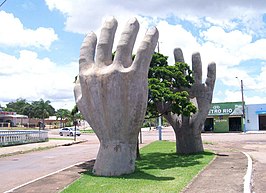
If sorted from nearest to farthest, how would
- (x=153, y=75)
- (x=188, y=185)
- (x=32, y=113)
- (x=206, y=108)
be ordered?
1. (x=188, y=185)
2. (x=153, y=75)
3. (x=206, y=108)
4. (x=32, y=113)

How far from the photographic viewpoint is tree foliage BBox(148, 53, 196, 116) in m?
16.6

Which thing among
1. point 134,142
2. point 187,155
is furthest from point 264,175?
point 187,155

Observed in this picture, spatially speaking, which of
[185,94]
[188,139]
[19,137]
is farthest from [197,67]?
[19,137]

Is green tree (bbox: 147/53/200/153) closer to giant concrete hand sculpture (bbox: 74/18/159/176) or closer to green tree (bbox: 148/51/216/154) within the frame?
green tree (bbox: 148/51/216/154)

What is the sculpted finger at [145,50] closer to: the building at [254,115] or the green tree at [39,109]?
the building at [254,115]

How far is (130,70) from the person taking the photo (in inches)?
500

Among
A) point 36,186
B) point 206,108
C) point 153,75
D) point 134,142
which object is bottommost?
point 36,186

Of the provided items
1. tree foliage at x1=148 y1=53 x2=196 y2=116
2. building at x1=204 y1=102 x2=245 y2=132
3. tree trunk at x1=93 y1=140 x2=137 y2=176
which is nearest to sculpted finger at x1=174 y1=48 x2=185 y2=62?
tree foliage at x1=148 y1=53 x2=196 y2=116

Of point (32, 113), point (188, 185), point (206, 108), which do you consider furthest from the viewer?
point (32, 113)

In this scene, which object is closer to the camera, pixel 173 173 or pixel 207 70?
pixel 173 173

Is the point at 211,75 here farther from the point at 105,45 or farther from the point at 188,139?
the point at 105,45

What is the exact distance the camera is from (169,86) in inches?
736

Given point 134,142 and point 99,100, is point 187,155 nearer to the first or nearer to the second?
point 134,142

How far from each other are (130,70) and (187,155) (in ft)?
26.9
